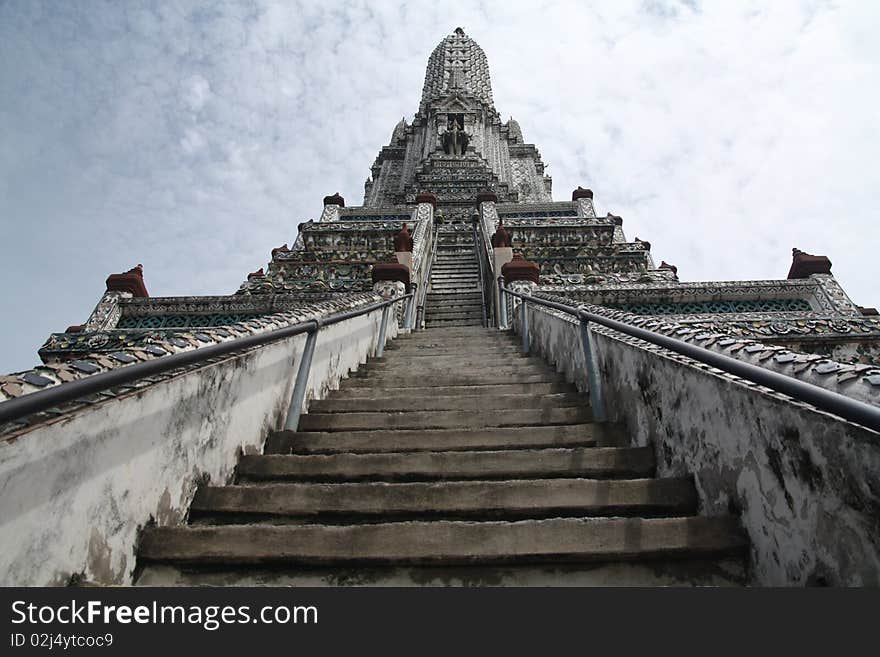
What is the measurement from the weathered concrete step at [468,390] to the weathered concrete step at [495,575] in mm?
2261

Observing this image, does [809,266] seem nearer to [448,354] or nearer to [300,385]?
[448,354]

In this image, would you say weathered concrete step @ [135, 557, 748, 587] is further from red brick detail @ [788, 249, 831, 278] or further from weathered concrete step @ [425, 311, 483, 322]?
weathered concrete step @ [425, 311, 483, 322]

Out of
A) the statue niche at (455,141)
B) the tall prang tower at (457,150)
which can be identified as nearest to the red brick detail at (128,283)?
the tall prang tower at (457,150)

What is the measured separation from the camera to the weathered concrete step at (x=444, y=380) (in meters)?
4.59

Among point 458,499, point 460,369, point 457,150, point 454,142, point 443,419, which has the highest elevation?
point 454,142

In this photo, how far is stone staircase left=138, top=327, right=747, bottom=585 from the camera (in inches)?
73.1

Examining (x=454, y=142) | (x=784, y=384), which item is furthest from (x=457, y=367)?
(x=454, y=142)

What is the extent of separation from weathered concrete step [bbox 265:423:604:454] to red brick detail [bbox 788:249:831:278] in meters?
6.95

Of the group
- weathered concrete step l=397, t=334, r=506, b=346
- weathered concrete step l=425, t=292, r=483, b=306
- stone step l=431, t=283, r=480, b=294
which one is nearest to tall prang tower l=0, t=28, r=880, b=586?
weathered concrete step l=397, t=334, r=506, b=346

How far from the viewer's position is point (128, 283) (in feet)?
27.4

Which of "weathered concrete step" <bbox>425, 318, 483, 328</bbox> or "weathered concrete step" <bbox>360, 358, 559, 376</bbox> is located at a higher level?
"weathered concrete step" <bbox>425, 318, 483, 328</bbox>

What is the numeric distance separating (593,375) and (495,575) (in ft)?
6.47

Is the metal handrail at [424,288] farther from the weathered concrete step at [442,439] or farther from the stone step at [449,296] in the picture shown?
the weathered concrete step at [442,439]

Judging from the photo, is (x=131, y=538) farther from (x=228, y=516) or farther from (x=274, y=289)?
(x=274, y=289)
